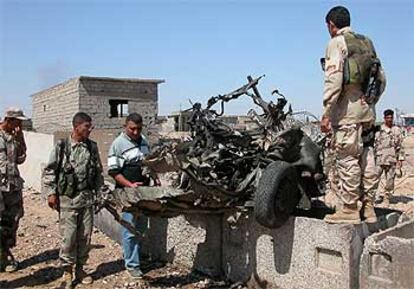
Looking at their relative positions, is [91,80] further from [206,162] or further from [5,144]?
[206,162]

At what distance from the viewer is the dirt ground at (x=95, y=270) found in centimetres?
562

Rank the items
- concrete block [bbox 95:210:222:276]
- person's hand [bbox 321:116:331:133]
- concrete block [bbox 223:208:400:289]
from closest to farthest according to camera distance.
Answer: concrete block [bbox 223:208:400:289], person's hand [bbox 321:116:331:133], concrete block [bbox 95:210:222:276]

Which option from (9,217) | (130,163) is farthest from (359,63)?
(9,217)

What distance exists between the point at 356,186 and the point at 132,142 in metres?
2.47

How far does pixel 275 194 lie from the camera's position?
4.61m

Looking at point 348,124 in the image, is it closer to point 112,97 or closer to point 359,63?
point 359,63

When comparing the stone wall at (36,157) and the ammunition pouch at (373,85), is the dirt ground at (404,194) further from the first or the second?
the stone wall at (36,157)

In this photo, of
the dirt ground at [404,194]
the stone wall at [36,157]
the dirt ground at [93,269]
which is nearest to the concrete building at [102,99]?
the stone wall at [36,157]

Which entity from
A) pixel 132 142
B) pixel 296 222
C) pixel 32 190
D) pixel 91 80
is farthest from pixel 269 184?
pixel 91 80

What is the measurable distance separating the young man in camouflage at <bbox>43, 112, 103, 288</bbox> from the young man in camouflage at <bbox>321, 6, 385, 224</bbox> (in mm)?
2527

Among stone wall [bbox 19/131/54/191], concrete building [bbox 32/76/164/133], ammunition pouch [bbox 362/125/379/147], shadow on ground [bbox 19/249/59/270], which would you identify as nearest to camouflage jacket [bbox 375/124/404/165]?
ammunition pouch [bbox 362/125/379/147]

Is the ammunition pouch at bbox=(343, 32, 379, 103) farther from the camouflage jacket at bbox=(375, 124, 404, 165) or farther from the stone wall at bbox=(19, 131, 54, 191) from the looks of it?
A: the stone wall at bbox=(19, 131, 54, 191)

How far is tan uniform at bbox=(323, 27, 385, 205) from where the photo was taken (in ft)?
14.4

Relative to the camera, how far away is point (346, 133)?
4.48 m
